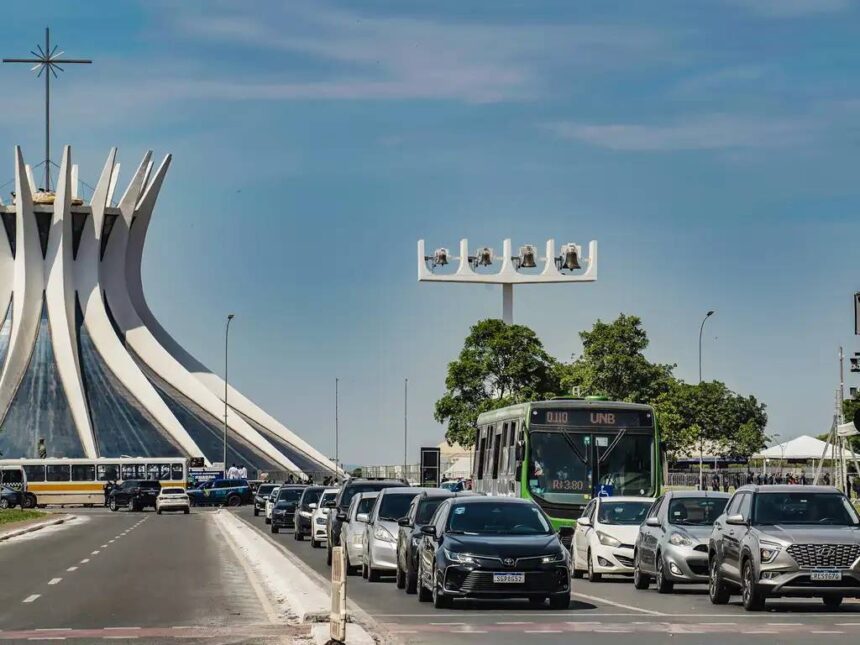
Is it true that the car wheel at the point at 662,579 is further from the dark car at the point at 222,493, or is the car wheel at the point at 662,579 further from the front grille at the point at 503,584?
the dark car at the point at 222,493

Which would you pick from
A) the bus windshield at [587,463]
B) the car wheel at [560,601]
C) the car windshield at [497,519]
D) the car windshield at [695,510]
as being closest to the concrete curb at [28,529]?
the bus windshield at [587,463]

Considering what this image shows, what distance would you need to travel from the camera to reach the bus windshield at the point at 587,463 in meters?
35.2

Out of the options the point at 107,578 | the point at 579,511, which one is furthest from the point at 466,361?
the point at 107,578

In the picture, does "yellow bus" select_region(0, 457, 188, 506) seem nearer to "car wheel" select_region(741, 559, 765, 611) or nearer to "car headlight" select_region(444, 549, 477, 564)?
"car headlight" select_region(444, 549, 477, 564)

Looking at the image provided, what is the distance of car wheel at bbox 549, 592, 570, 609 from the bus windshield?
42.7ft

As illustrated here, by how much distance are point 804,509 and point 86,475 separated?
79.4m

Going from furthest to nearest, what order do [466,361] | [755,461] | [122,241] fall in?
1. [755,461]
2. [122,241]
3. [466,361]

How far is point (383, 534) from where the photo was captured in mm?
28594

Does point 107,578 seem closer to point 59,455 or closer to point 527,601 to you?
point 527,601

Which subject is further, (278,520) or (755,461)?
(755,461)

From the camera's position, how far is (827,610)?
72.9ft

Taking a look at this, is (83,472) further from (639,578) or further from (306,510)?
(639,578)

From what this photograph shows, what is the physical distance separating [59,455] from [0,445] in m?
4.70

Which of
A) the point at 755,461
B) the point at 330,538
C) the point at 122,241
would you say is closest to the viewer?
the point at 330,538
